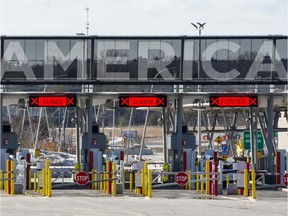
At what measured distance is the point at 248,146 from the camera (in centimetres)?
5444

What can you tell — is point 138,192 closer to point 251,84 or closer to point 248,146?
point 251,84

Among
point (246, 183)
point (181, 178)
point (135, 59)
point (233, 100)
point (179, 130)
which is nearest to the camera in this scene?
point (246, 183)

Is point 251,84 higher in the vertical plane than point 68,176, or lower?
higher

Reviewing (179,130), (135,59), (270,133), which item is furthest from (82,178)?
(270,133)

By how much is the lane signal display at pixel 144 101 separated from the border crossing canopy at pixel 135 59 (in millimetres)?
938

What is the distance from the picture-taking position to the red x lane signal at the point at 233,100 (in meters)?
37.6

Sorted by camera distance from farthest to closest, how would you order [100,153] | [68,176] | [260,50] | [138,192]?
1. [68,176]
2. [260,50]
3. [100,153]
4. [138,192]

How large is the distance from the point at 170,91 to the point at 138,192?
748 cm

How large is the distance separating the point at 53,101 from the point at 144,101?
328 centimetres

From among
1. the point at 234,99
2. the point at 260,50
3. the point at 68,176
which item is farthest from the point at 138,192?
the point at 68,176

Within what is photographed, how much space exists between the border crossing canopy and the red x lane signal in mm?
1056

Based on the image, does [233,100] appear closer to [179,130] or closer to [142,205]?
[179,130]

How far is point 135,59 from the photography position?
126ft

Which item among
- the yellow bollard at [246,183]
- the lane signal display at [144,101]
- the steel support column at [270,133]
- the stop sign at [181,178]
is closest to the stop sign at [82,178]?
the stop sign at [181,178]
